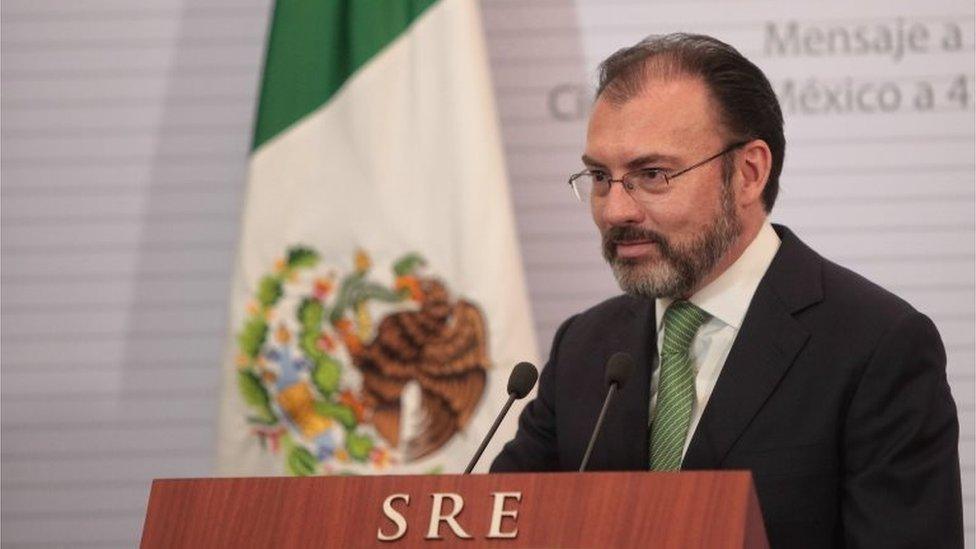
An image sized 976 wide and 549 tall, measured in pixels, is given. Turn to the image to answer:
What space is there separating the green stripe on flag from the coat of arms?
373 millimetres

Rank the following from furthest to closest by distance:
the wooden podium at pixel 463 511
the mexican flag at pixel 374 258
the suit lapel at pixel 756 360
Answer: the mexican flag at pixel 374 258
the suit lapel at pixel 756 360
the wooden podium at pixel 463 511

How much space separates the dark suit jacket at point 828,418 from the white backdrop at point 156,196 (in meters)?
1.47

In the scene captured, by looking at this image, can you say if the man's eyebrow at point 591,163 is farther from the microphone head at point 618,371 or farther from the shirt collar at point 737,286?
the microphone head at point 618,371

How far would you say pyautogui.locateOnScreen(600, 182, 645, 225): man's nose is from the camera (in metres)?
2.60

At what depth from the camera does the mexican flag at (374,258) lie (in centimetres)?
385

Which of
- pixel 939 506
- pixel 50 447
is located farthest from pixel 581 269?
pixel 939 506

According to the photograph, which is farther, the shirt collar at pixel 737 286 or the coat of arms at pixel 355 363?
the coat of arms at pixel 355 363

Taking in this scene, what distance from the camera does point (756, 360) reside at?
2.54 metres

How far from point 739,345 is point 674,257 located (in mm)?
194

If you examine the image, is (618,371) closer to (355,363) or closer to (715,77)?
(715,77)

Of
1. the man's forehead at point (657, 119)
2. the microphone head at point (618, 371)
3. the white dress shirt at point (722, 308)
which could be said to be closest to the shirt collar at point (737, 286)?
the white dress shirt at point (722, 308)

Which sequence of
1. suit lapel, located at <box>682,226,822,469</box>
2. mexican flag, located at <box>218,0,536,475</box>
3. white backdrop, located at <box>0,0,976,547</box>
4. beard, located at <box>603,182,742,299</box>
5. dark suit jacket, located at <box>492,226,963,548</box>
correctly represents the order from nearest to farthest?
1. dark suit jacket, located at <box>492,226,963,548</box>
2. suit lapel, located at <box>682,226,822,469</box>
3. beard, located at <box>603,182,742,299</box>
4. mexican flag, located at <box>218,0,536,475</box>
5. white backdrop, located at <box>0,0,976,547</box>

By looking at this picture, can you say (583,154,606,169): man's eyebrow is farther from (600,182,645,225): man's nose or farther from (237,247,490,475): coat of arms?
(237,247,490,475): coat of arms

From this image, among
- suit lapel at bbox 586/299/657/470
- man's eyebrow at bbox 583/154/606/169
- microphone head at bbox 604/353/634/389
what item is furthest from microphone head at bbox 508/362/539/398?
man's eyebrow at bbox 583/154/606/169
